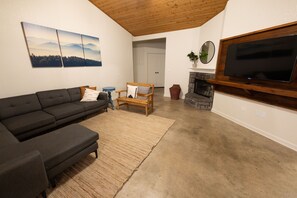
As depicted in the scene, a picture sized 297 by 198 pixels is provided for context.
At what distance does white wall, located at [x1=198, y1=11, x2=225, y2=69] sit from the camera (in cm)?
342

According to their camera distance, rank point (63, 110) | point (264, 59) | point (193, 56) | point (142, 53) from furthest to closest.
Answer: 1. point (142, 53)
2. point (193, 56)
3. point (63, 110)
4. point (264, 59)

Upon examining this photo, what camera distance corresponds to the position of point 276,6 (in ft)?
7.11

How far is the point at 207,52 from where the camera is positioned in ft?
13.3

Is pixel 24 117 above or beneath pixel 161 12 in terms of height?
beneath

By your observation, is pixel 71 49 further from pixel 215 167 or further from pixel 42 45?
pixel 215 167

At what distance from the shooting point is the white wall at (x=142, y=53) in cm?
665

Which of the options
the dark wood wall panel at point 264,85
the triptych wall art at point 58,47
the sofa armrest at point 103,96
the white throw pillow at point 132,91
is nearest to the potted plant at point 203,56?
the dark wood wall panel at point 264,85

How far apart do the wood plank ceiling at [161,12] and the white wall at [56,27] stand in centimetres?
44

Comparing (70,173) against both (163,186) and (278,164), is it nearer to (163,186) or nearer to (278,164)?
(163,186)

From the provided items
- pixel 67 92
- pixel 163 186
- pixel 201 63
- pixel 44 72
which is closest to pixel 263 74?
pixel 201 63

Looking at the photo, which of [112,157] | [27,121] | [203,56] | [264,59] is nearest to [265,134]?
[264,59]

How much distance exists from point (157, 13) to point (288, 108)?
3.89 meters

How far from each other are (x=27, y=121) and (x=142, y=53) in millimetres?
5690

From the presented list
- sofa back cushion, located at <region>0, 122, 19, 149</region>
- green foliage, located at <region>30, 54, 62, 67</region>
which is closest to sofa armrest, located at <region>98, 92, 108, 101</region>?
green foliage, located at <region>30, 54, 62, 67</region>
